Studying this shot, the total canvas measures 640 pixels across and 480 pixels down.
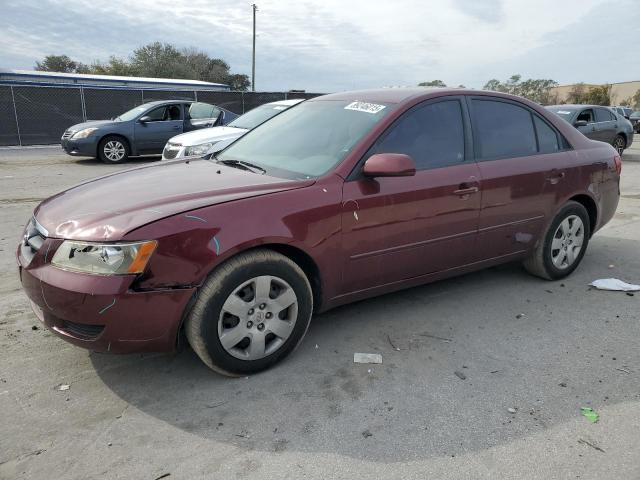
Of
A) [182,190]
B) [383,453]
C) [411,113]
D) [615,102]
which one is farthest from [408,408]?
[615,102]

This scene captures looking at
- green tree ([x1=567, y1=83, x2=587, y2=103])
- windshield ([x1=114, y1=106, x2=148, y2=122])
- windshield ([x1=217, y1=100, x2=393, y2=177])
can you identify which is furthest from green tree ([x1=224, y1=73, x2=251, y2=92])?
windshield ([x1=217, y1=100, x2=393, y2=177])

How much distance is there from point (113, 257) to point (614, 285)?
414 cm

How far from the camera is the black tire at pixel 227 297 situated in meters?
2.67

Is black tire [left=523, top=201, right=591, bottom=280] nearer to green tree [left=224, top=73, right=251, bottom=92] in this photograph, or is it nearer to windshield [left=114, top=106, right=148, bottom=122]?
windshield [left=114, top=106, right=148, bottom=122]

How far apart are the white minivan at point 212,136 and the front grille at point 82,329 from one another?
243 inches

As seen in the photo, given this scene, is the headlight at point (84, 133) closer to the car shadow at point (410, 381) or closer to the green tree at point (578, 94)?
the car shadow at point (410, 381)

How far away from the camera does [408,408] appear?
2682 millimetres

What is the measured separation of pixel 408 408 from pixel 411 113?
1.98 m

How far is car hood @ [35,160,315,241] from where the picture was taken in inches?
103

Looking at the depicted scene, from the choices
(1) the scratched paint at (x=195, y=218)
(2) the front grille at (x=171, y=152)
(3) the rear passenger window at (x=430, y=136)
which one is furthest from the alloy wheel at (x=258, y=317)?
(2) the front grille at (x=171, y=152)

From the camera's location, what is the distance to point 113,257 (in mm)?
2492

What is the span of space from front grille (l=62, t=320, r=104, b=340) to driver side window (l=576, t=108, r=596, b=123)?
14.3m

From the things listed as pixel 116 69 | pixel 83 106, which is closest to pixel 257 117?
pixel 83 106

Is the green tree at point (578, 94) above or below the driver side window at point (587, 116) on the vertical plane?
above
